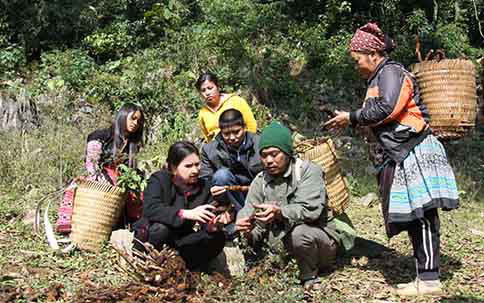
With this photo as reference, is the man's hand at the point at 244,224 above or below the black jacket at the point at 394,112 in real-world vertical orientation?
below

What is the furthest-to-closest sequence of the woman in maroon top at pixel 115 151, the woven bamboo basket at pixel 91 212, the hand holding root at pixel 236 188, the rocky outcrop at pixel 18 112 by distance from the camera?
the rocky outcrop at pixel 18 112, the woman in maroon top at pixel 115 151, the woven bamboo basket at pixel 91 212, the hand holding root at pixel 236 188

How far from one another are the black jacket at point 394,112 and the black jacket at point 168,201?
119 centimetres

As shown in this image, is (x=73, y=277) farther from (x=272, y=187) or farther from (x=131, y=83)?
(x=131, y=83)

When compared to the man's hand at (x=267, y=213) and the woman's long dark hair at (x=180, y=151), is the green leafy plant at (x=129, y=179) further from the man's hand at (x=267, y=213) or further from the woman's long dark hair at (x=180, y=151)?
the man's hand at (x=267, y=213)

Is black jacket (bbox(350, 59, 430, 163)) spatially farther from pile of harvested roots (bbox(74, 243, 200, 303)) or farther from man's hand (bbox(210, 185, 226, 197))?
pile of harvested roots (bbox(74, 243, 200, 303))

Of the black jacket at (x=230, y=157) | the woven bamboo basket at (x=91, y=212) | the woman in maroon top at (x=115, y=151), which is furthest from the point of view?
the woman in maroon top at (x=115, y=151)

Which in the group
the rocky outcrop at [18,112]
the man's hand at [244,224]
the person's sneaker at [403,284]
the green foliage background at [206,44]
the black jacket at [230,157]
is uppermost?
the green foliage background at [206,44]

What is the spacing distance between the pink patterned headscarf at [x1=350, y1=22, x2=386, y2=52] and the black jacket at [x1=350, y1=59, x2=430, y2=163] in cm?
11

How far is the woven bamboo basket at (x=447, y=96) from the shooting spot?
4039 mm

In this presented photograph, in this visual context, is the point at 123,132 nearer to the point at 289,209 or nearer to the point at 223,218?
the point at 223,218

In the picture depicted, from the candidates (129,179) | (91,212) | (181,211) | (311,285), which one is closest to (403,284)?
(311,285)

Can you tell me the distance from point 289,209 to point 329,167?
64 centimetres

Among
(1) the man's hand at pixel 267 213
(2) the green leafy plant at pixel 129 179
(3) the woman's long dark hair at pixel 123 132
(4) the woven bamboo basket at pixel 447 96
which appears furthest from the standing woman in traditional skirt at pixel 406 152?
(3) the woman's long dark hair at pixel 123 132

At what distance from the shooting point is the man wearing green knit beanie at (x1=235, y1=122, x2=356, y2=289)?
393 cm
